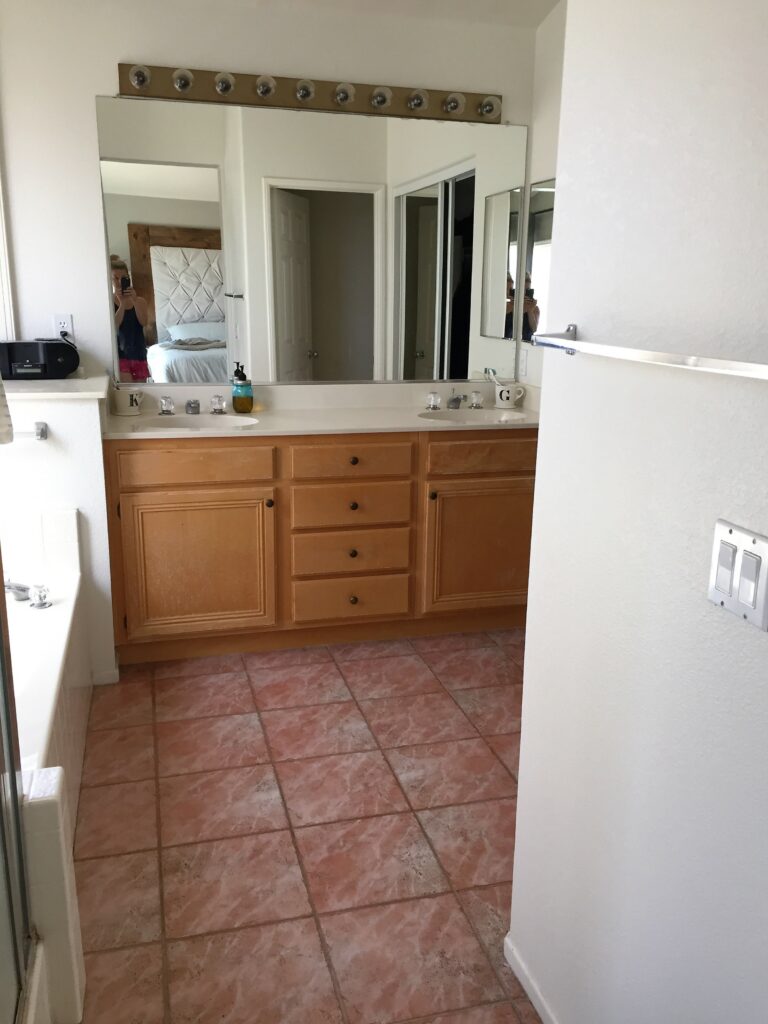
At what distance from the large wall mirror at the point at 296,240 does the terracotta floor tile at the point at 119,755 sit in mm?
1429

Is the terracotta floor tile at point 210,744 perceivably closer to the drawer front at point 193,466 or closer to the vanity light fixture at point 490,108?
the drawer front at point 193,466

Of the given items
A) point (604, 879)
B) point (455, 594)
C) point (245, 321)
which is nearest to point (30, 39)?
point (245, 321)

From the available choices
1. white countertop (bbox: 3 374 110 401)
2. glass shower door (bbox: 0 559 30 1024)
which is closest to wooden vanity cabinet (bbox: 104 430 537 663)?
white countertop (bbox: 3 374 110 401)

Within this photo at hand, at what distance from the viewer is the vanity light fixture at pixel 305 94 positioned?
3.22 metres

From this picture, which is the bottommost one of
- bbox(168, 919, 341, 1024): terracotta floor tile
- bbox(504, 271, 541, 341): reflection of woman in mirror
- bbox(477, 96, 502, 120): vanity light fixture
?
bbox(168, 919, 341, 1024): terracotta floor tile

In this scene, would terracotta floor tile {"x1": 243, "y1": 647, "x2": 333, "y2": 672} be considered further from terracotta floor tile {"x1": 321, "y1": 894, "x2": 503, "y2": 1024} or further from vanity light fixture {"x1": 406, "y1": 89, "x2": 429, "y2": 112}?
vanity light fixture {"x1": 406, "y1": 89, "x2": 429, "y2": 112}

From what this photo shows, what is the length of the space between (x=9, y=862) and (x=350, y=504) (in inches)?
80.6

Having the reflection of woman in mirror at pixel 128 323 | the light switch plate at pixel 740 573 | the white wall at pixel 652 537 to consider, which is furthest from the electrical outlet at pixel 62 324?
the light switch plate at pixel 740 573

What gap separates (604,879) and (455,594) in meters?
2.09

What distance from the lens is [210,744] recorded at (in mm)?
2689

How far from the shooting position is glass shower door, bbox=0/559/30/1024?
130cm

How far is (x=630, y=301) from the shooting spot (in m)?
1.26

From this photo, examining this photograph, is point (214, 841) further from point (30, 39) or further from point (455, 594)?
point (30, 39)

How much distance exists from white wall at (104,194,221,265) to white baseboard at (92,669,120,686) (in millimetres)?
1555
